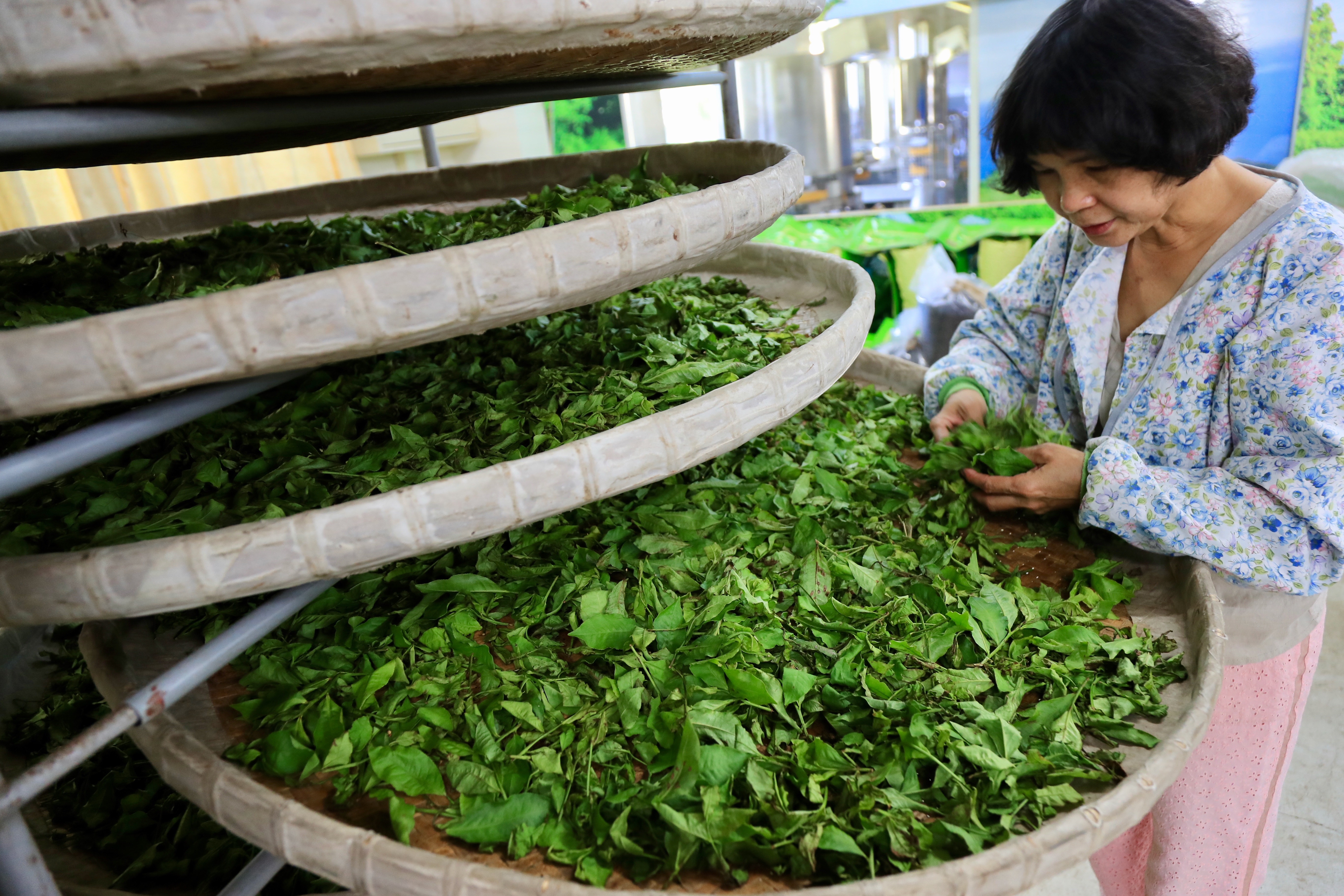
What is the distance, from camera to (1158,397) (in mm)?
1285

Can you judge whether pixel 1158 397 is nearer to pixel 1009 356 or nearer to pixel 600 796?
pixel 1009 356

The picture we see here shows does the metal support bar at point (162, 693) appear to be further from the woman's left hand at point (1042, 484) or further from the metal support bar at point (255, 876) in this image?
the woman's left hand at point (1042, 484)

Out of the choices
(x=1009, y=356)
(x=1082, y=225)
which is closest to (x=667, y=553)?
(x=1082, y=225)

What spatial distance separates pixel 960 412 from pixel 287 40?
1.22 metres

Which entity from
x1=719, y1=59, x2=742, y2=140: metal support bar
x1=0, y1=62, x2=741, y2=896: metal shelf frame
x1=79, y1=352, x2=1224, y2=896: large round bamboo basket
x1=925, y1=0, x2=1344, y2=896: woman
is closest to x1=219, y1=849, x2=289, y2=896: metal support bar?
x1=0, y1=62, x2=741, y2=896: metal shelf frame

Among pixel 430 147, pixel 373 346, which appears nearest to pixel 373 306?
pixel 373 346

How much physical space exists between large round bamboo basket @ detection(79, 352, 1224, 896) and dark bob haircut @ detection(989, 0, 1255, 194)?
→ 649mm

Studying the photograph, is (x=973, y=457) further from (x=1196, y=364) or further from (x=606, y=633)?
(x=606, y=633)

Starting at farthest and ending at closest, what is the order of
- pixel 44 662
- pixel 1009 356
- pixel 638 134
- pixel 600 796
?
pixel 638 134 → pixel 1009 356 → pixel 44 662 → pixel 600 796

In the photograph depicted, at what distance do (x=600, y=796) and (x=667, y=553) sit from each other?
0.37 m

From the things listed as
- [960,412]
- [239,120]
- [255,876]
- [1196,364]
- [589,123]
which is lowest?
[255,876]

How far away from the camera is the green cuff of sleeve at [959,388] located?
4.98 feet

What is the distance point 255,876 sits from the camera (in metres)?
0.99

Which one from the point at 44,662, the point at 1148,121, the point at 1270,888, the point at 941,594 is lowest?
the point at 1270,888
